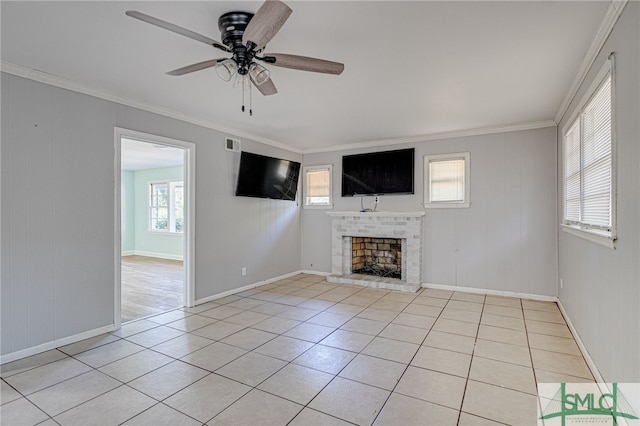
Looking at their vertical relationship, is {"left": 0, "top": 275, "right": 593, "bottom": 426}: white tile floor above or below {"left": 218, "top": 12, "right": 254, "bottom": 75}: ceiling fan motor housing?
below

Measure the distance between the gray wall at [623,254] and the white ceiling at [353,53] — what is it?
0.34 m

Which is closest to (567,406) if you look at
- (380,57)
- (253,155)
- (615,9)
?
(615,9)

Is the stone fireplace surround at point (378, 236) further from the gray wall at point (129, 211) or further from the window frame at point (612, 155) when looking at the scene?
the gray wall at point (129, 211)

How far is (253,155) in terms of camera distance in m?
5.05

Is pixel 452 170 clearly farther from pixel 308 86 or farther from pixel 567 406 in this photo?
pixel 567 406

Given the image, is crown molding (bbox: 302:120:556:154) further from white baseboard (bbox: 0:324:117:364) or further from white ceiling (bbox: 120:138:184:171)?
white baseboard (bbox: 0:324:117:364)

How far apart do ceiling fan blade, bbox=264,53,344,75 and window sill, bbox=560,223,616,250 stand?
82.8 inches

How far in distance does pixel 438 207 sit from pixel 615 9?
3.44 meters

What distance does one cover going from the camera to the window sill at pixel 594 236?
82.5 inches

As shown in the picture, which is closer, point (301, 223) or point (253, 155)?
point (253, 155)

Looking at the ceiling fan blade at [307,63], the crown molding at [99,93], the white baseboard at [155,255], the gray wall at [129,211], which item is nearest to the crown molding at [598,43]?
the ceiling fan blade at [307,63]

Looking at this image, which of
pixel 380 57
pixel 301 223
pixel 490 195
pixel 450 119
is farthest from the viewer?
pixel 301 223

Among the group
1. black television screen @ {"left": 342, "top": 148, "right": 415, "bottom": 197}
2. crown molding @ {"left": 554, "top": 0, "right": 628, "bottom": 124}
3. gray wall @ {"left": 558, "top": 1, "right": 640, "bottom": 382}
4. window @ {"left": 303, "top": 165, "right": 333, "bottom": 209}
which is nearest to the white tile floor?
gray wall @ {"left": 558, "top": 1, "right": 640, "bottom": 382}

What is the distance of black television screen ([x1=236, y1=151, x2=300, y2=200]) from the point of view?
4.95m
